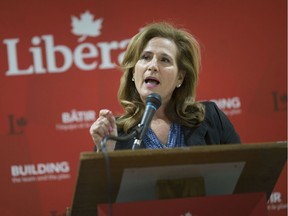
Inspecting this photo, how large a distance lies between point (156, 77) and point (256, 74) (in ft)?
5.36

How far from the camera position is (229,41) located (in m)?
4.00

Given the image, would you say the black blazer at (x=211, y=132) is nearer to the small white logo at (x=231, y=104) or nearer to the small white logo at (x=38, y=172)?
the small white logo at (x=231, y=104)

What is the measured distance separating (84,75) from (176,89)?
4.30ft

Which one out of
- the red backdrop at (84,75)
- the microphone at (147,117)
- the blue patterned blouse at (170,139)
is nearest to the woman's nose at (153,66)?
Answer: the blue patterned blouse at (170,139)

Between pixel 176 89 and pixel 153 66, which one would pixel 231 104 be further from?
pixel 153 66

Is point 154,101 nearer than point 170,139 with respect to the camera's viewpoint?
Yes

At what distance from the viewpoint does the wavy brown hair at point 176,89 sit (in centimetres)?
256

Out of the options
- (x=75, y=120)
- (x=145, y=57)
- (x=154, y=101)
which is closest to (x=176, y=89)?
(x=145, y=57)

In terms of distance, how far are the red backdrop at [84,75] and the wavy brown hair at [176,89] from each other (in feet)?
3.98

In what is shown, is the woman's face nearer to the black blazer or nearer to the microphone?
the black blazer

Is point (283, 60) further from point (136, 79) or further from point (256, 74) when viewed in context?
point (136, 79)

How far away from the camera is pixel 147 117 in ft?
6.33

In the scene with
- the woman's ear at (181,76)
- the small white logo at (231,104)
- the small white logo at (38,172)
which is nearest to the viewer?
the woman's ear at (181,76)

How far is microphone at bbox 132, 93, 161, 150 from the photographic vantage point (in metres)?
1.89
